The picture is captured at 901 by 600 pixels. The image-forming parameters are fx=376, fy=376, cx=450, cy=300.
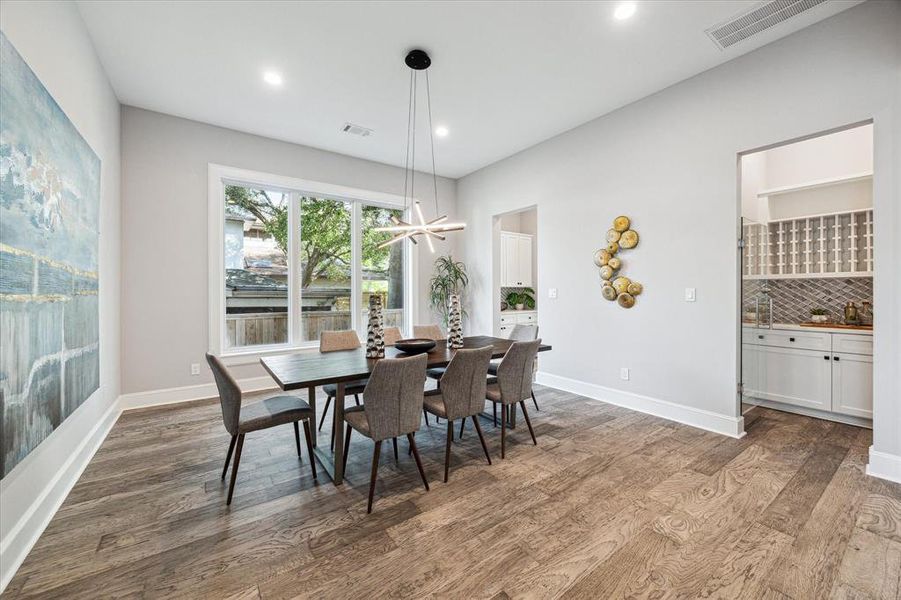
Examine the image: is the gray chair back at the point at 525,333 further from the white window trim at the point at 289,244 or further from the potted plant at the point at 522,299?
the potted plant at the point at 522,299

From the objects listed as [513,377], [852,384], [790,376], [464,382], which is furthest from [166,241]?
[852,384]

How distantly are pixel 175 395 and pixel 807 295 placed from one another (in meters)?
6.82

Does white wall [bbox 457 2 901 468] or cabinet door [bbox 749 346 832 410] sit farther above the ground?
white wall [bbox 457 2 901 468]

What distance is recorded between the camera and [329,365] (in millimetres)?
2609

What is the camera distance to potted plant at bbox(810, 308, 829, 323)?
3.72 metres

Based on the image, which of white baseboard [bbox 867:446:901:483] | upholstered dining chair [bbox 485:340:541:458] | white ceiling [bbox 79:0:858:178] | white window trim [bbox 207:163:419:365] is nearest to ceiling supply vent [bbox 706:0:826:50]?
white ceiling [bbox 79:0:858:178]

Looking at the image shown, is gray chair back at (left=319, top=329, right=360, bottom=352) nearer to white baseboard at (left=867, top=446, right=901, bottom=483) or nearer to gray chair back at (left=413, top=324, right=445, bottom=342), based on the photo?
gray chair back at (left=413, top=324, right=445, bottom=342)

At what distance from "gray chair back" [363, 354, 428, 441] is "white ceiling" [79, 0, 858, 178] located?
7.76 ft

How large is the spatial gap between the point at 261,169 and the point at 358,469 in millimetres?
3772

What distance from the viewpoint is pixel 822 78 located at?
Result: 2.67 meters

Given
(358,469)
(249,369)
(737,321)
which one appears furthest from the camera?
(249,369)

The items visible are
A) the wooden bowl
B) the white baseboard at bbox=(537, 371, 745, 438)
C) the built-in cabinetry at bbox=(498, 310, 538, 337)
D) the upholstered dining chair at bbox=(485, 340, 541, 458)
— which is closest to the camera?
the upholstered dining chair at bbox=(485, 340, 541, 458)

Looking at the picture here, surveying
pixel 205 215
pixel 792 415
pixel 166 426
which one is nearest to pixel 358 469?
pixel 166 426

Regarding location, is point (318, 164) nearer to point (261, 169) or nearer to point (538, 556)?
point (261, 169)
